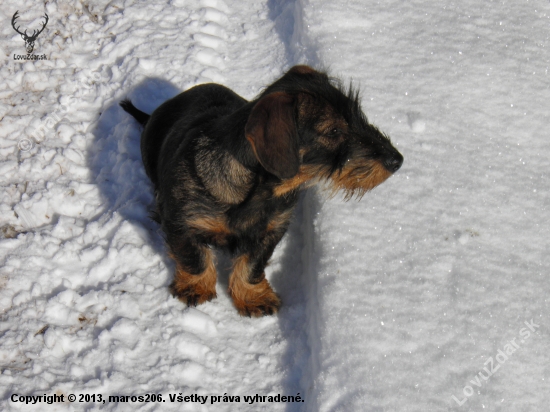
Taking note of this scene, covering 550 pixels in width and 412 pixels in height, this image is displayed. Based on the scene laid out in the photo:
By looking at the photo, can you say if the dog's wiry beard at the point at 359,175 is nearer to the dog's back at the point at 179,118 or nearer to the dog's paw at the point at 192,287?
the dog's back at the point at 179,118

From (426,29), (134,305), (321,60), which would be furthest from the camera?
(426,29)

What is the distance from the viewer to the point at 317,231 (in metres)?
3.75

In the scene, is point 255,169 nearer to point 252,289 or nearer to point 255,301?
point 252,289

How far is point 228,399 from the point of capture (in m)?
3.16

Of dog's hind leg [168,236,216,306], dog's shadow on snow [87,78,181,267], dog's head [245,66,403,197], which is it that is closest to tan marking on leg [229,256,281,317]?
dog's hind leg [168,236,216,306]

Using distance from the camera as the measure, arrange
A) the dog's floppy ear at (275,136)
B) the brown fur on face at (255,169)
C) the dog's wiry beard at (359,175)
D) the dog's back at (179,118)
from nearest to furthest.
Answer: the dog's floppy ear at (275,136) → the brown fur on face at (255,169) → the dog's wiry beard at (359,175) → the dog's back at (179,118)

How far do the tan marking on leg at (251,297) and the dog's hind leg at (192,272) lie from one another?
172mm

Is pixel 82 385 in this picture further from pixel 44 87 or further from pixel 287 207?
pixel 44 87

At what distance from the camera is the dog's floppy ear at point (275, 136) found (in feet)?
8.04

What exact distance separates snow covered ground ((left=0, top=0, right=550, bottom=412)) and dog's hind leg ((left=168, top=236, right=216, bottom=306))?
0.37 ft

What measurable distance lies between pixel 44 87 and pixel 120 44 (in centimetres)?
90

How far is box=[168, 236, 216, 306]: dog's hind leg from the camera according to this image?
330 centimetres

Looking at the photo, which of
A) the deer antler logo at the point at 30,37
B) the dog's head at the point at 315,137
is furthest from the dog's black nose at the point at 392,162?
the deer antler logo at the point at 30,37

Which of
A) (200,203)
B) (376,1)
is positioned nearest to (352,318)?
(200,203)
